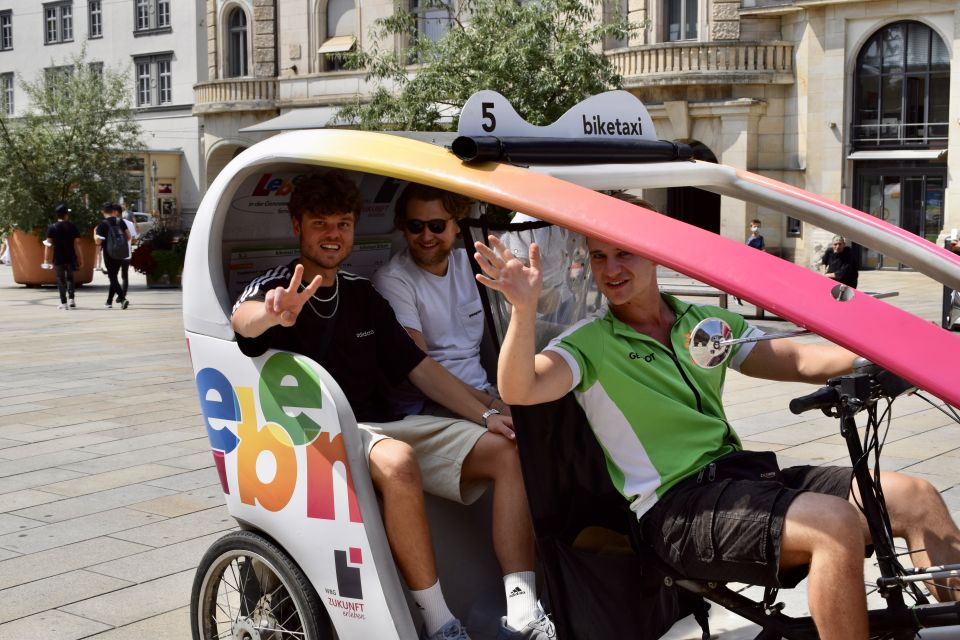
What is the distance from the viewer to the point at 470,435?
369cm

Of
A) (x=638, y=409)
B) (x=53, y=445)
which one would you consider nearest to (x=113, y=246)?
(x=53, y=445)

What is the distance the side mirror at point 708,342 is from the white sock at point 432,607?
1158 mm

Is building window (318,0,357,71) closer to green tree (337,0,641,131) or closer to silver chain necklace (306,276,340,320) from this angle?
green tree (337,0,641,131)

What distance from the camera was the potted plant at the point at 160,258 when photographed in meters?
25.2

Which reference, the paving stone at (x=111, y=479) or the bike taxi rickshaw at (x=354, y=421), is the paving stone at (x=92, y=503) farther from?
the bike taxi rickshaw at (x=354, y=421)

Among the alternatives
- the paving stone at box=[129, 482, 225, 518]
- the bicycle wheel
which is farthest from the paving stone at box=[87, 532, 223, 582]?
the bicycle wheel

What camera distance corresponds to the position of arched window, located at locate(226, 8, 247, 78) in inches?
1543

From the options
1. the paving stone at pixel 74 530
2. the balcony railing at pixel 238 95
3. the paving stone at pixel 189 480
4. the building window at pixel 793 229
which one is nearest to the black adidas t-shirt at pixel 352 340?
the paving stone at pixel 74 530

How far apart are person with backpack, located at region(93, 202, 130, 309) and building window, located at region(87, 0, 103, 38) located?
1177 inches

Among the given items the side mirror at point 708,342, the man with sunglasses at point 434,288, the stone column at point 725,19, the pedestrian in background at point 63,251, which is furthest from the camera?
the stone column at point 725,19

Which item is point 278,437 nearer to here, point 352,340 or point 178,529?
point 352,340

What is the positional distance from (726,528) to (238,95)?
36791mm

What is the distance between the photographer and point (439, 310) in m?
4.29

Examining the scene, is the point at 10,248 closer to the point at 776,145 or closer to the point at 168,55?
the point at 776,145
